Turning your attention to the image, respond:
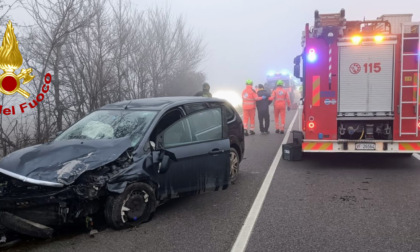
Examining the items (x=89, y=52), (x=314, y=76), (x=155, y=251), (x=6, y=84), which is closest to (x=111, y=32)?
Answer: (x=89, y=52)

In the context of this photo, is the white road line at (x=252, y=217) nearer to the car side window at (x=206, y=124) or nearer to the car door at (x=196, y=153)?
the car door at (x=196, y=153)

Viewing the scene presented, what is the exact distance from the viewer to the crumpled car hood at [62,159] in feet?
14.0

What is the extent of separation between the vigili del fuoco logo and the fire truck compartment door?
6.54 m

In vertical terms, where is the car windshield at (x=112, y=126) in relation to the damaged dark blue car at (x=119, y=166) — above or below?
above

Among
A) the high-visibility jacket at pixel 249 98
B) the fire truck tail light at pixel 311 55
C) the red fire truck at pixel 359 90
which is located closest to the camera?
the red fire truck at pixel 359 90

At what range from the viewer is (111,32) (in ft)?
41.8

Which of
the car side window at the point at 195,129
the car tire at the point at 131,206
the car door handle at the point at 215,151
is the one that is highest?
the car side window at the point at 195,129

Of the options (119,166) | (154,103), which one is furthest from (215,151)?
(119,166)

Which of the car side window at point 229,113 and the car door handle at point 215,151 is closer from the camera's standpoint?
the car door handle at point 215,151

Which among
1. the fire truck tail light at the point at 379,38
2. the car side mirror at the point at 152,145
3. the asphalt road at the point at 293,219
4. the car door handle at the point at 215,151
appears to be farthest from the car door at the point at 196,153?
the fire truck tail light at the point at 379,38

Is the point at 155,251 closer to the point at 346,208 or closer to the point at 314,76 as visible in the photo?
the point at 346,208

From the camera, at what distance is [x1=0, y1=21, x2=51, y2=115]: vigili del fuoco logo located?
7.86 meters

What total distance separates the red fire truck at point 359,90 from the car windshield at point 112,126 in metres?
3.87

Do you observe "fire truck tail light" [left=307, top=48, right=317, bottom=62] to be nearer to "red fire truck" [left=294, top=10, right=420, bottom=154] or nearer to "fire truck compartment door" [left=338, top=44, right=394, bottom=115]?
"red fire truck" [left=294, top=10, right=420, bottom=154]
